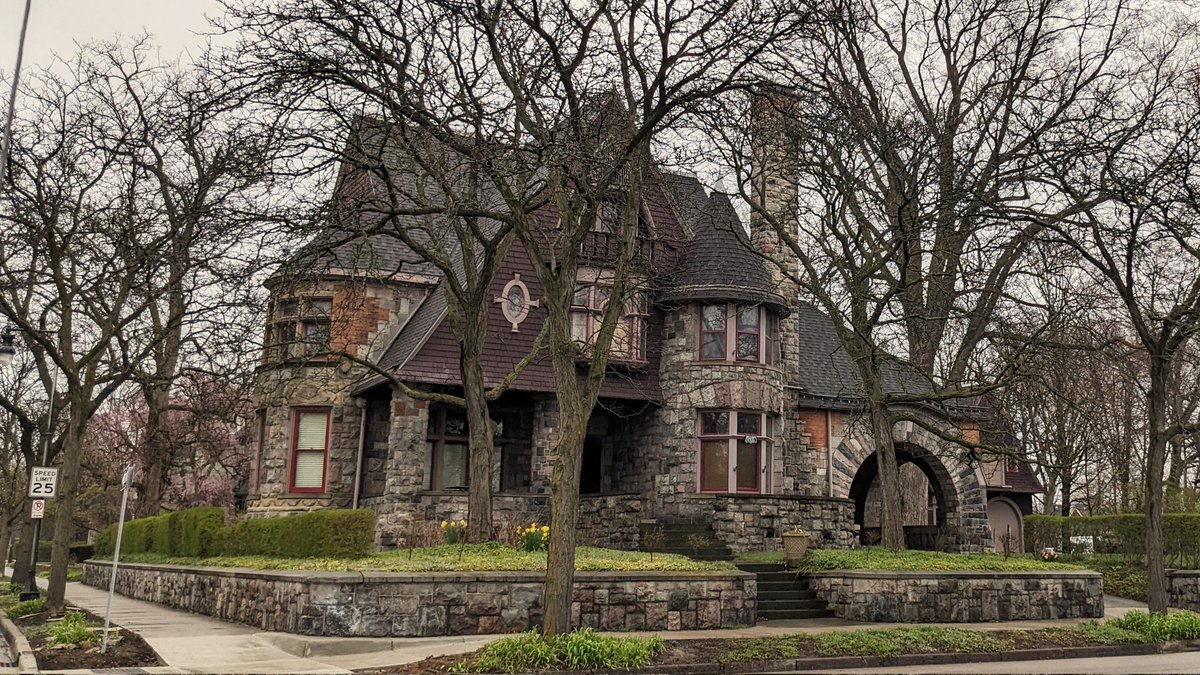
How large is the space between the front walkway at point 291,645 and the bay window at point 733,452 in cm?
607

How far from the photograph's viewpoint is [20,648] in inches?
517

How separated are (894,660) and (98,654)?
32.0 feet

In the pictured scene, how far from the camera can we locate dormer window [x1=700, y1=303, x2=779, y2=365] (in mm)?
23797

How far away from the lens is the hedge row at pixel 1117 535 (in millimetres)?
22938

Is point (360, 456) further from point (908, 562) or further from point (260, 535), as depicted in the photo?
point (908, 562)

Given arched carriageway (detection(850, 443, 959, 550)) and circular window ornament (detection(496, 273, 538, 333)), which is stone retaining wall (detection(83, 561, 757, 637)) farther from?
arched carriageway (detection(850, 443, 959, 550))

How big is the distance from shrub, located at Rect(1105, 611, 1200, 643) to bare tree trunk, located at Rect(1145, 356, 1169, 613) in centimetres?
21

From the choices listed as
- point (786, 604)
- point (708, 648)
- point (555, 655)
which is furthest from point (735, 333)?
point (555, 655)

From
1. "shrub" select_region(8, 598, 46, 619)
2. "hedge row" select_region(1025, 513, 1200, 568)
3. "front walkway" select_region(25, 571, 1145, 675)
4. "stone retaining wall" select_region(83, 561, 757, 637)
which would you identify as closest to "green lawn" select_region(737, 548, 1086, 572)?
"front walkway" select_region(25, 571, 1145, 675)

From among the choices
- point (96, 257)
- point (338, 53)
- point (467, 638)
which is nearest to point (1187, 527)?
point (467, 638)

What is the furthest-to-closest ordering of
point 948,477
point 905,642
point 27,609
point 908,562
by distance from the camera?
point 948,477 < point 908,562 < point 27,609 < point 905,642

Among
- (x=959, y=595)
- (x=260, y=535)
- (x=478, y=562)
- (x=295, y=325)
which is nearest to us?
(x=478, y=562)

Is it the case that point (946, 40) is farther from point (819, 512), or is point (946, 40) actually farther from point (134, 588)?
point (134, 588)

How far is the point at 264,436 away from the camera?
84.1ft
